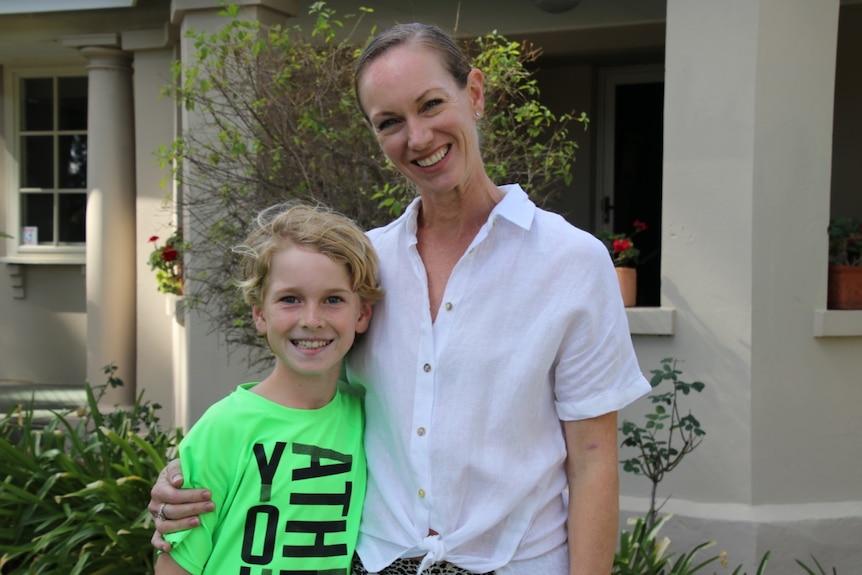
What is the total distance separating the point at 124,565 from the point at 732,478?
2801 mm

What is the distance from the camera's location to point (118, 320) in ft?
25.9

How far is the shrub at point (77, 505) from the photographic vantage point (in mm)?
3434

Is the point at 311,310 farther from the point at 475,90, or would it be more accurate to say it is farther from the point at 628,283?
the point at 628,283

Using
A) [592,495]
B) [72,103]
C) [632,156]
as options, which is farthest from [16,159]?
[592,495]

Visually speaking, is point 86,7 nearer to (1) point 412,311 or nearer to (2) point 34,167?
(2) point 34,167

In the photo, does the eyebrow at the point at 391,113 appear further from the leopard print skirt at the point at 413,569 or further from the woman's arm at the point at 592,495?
the leopard print skirt at the point at 413,569

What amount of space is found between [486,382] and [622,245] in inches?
142

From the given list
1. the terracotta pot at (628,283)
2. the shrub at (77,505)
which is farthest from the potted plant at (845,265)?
the shrub at (77,505)

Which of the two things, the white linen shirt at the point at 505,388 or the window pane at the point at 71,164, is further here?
the window pane at the point at 71,164

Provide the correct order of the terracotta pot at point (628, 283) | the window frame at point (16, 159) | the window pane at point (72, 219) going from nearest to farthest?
the terracotta pot at point (628, 283)
the window frame at point (16, 159)
the window pane at point (72, 219)

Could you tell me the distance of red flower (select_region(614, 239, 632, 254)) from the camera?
5127 millimetres

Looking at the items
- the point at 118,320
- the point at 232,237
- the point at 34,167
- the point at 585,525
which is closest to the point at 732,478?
the point at 232,237

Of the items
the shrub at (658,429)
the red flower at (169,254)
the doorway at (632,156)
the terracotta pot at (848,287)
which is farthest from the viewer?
the doorway at (632,156)

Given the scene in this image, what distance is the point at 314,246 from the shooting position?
1.87 meters
